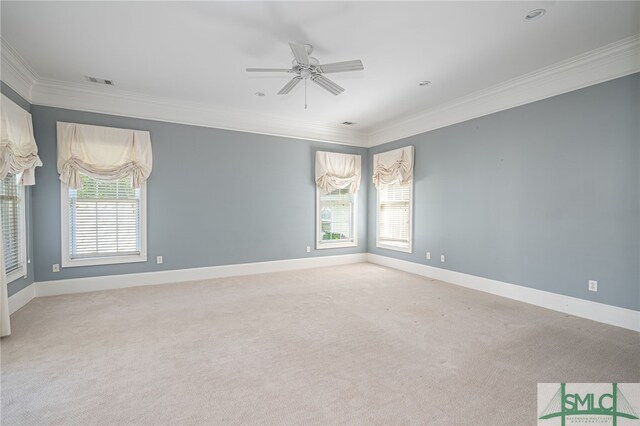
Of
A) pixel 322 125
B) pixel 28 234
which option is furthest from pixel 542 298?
pixel 28 234

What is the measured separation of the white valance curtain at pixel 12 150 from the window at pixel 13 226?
Answer: 15 centimetres

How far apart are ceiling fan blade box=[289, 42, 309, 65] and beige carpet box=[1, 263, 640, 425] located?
8.56ft

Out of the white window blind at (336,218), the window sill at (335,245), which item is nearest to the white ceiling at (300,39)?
→ the white window blind at (336,218)

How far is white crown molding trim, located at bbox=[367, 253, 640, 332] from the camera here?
10.4 ft

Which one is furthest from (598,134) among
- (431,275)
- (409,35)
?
(431,275)

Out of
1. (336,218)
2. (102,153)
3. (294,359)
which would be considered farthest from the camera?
(336,218)

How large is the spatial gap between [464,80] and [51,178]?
18.7 ft

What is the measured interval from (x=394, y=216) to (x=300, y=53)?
13.3 feet

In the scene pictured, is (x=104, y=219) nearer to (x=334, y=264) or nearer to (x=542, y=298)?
(x=334, y=264)

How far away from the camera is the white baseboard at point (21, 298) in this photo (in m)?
3.51

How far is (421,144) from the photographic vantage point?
5.50 metres

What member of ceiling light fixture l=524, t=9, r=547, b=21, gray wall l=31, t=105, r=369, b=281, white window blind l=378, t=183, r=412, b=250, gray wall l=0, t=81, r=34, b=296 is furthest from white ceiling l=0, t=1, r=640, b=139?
white window blind l=378, t=183, r=412, b=250

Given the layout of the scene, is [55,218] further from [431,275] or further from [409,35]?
[431,275]

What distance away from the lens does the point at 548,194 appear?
376 centimetres
